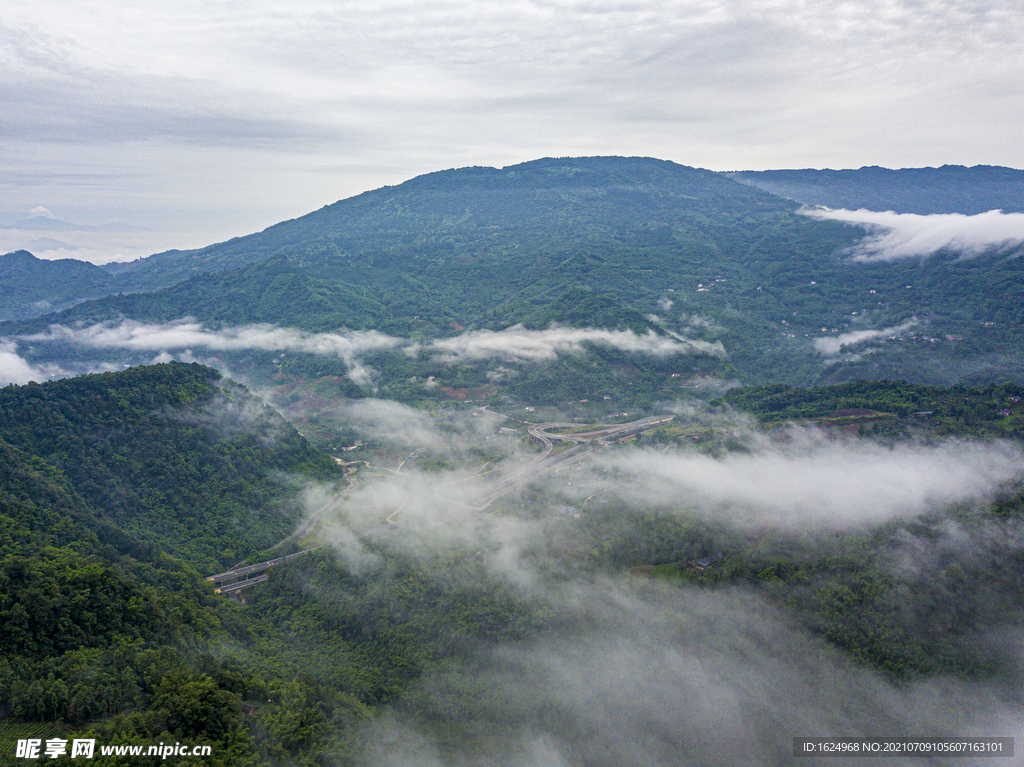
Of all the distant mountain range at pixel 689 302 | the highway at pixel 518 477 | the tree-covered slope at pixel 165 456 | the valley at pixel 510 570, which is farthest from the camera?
the distant mountain range at pixel 689 302

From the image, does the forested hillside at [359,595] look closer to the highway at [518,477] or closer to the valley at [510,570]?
the valley at [510,570]

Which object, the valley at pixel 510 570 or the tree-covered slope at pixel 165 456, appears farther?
the tree-covered slope at pixel 165 456

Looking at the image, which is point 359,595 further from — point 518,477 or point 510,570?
point 518,477

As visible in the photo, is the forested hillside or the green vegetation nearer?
the forested hillside

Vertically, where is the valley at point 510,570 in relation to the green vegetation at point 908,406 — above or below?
below

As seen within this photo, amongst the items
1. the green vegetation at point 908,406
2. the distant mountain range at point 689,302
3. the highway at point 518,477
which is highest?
the distant mountain range at point 689,302

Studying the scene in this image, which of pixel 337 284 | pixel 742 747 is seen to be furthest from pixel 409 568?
pixel 337 284

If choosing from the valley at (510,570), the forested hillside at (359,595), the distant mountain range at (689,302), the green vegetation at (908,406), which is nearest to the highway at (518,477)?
the valley at (510,570)

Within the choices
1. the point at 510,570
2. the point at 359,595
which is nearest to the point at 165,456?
the point at 359,595

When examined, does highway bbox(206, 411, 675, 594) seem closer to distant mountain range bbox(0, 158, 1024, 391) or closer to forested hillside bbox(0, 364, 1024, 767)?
forested hillside bbox(0, 364, 1024, 767)

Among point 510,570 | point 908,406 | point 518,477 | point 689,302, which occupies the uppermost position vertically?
point 689,302

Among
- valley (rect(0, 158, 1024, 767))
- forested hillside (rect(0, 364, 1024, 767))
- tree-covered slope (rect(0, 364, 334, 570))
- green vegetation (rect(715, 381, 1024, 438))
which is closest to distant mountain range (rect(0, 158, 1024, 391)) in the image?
valley (rect(0, 158, 1024, 767))
